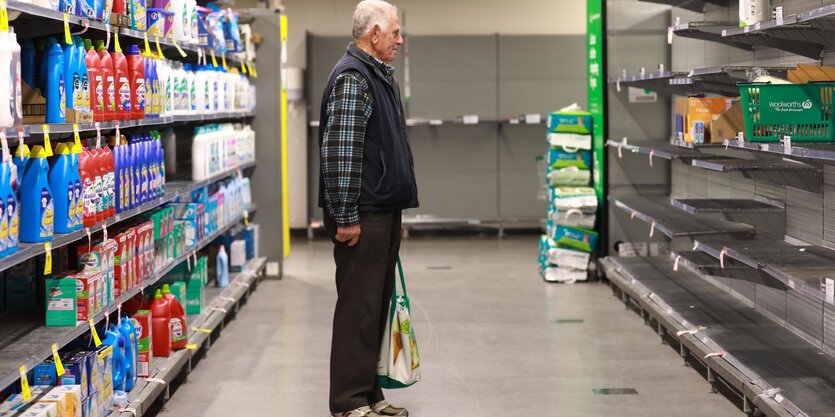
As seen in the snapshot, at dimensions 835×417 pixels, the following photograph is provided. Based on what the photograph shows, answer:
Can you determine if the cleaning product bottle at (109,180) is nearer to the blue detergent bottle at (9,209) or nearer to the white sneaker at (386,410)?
the blue detergent bottle at (9,209)

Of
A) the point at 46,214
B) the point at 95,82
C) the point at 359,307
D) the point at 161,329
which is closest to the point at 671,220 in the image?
the point at 359,307

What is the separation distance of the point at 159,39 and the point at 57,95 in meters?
1.58

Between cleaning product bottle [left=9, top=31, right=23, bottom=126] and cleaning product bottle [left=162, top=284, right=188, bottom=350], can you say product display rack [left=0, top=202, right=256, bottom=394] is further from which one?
cleaning product bottle [left=162, top=284, right=188, bottom=350]

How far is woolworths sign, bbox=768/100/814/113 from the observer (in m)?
4.26

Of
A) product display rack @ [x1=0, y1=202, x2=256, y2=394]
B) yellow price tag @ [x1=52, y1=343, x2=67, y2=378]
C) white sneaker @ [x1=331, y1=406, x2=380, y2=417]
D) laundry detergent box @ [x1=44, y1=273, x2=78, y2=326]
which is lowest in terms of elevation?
white sneaker @ [x1=331, y1=406, x2=380, y2=417]

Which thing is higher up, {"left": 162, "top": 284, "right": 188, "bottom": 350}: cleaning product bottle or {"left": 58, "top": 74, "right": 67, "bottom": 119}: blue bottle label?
{"left": 58, "top": 74, "right": 67, "bottom": 119}: blue bottle label

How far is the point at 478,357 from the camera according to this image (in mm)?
6008

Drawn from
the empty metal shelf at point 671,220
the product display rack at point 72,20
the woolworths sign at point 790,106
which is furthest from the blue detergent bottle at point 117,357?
the empty metal shelf at point 671,220

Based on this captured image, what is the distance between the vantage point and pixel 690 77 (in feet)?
19.1

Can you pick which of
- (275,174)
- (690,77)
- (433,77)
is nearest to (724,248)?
(690,77)

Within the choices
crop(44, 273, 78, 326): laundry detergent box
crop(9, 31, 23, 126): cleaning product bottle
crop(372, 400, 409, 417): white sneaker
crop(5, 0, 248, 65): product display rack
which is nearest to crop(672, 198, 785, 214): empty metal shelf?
crop(372, 400, 409, 417): white sneaker

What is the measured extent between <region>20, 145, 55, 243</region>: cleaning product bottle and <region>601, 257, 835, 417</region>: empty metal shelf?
2.83 m

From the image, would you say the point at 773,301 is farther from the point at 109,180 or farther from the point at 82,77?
the point at 82,77

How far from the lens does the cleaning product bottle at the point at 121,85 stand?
447 cm
